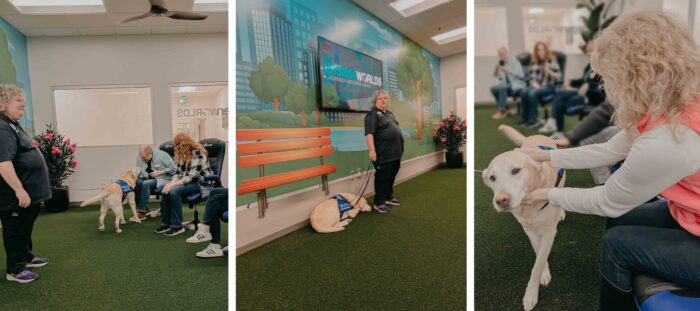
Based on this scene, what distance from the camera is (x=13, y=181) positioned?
213 centimetres

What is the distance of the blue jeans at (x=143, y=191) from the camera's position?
257 cm

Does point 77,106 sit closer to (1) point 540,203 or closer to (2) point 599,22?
(1) point 540,203

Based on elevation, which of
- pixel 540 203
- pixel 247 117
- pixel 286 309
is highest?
pixel 247 117

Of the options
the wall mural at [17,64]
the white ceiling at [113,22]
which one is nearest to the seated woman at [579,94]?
the white ceiling at [113,22]

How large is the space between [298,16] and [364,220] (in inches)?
40.6

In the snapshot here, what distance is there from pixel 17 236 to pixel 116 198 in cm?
53

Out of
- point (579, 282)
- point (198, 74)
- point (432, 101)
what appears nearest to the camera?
point (579, 282)

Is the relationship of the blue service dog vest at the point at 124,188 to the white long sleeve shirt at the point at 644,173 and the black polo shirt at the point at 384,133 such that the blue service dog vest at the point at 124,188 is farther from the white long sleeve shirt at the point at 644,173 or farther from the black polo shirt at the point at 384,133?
the white long sleeve shirt at the point at 644,173

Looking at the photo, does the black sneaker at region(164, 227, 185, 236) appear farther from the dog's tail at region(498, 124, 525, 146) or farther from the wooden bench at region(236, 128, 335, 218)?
the dog's tail at region(498, 124, 525, 146)

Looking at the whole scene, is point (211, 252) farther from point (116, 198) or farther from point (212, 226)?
point (116, 198)

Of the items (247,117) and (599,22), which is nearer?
(599,22)

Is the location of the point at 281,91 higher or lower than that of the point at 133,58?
lower

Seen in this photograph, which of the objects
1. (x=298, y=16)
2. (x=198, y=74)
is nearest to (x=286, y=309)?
(x=298, y=16)

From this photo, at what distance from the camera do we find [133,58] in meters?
2.39
